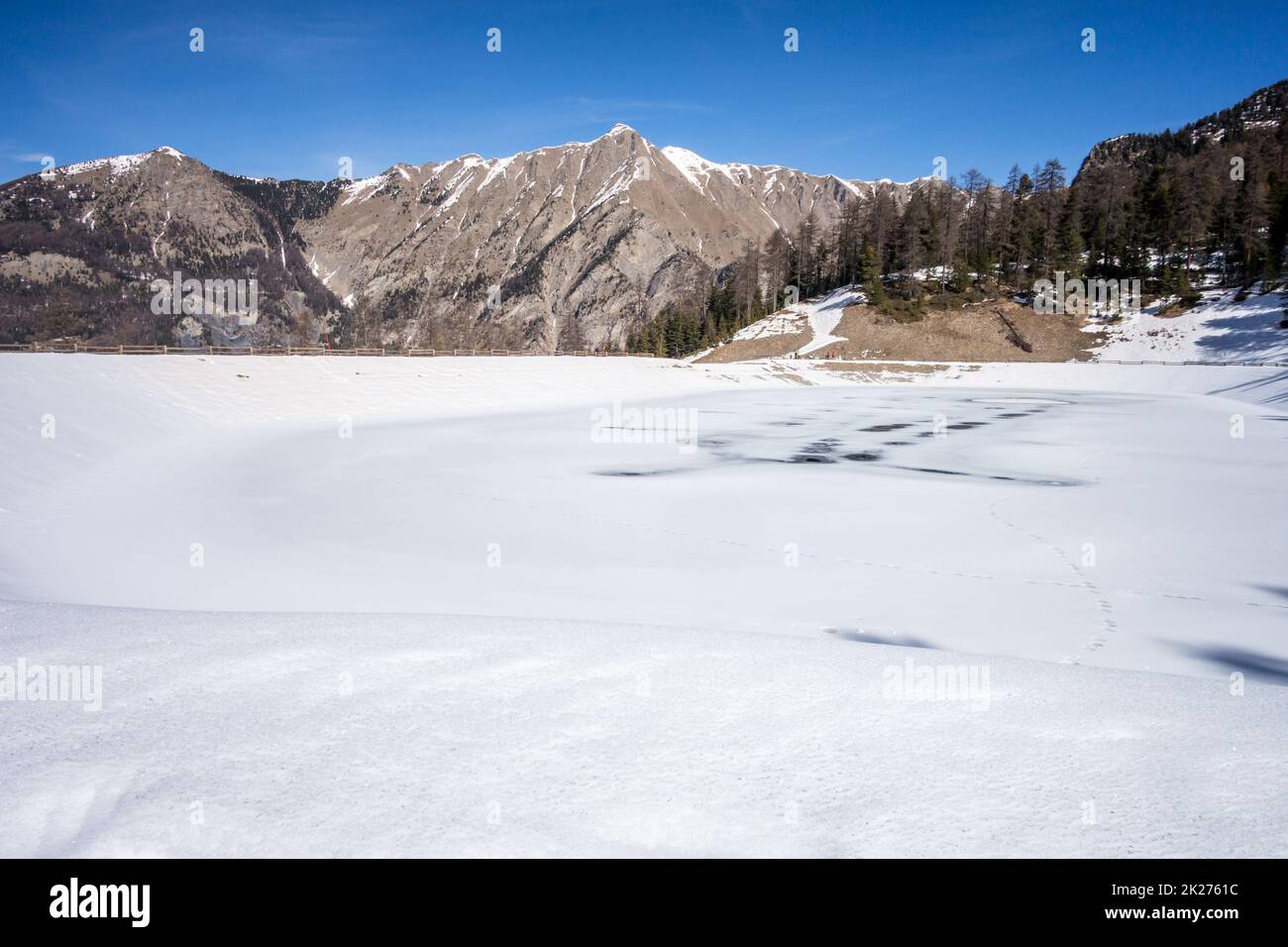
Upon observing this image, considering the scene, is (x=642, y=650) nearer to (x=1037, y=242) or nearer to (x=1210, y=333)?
(x=1210, y=333)

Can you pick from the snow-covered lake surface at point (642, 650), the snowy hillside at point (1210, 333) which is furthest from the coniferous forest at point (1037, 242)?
the snow-covered lake surface at point (642, 650)

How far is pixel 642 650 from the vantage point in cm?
608

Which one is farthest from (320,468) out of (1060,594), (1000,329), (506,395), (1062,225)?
(1062,225)

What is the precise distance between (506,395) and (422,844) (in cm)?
4051

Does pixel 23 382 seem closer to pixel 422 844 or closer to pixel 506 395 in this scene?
pixel 506 395

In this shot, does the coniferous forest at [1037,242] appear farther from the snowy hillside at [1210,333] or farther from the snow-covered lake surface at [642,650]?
the snow-covered lake surface at [642,650]

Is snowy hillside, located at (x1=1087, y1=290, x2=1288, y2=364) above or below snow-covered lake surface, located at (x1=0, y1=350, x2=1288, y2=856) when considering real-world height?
above

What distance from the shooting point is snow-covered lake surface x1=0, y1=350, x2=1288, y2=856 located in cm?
354

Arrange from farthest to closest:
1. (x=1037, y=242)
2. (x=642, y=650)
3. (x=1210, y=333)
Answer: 1. (x=1037, y=242)
2. (x=1210, y=333)
3. (x=642, y=650)

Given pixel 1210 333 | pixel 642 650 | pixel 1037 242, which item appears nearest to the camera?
pixel 642 650

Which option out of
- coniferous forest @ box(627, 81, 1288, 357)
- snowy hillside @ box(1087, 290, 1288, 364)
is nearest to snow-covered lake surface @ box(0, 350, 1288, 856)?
snowy hillside @ box(1087, 290, 1288, 364)

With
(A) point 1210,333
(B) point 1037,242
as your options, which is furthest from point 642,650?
(B) point 1037,242

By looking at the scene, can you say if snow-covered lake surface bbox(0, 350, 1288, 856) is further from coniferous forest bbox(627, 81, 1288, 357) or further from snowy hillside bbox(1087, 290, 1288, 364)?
coniferous forest bbox(627, 81, 1288, 357)
